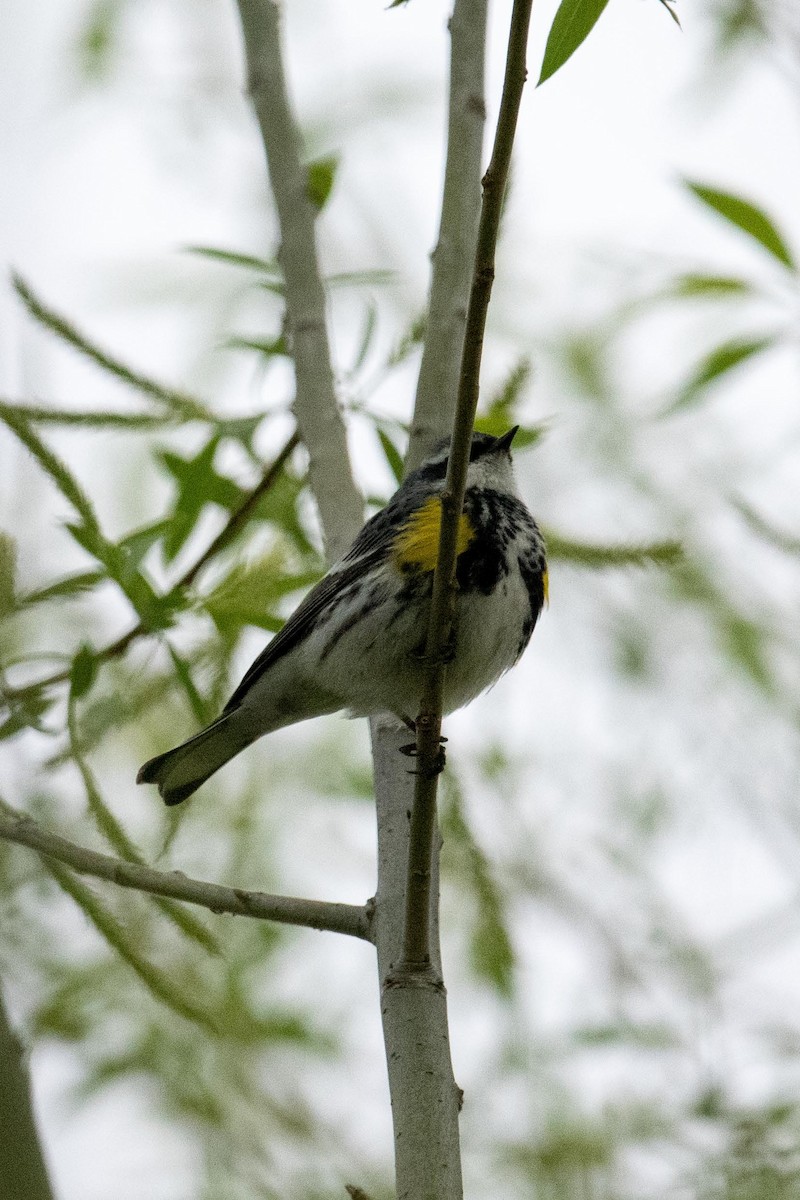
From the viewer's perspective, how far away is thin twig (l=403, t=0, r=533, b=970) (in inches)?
75.7

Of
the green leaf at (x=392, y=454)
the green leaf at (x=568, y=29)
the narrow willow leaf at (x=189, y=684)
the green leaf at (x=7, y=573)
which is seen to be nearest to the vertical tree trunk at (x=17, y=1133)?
the green leaf at (x=7, y=573)

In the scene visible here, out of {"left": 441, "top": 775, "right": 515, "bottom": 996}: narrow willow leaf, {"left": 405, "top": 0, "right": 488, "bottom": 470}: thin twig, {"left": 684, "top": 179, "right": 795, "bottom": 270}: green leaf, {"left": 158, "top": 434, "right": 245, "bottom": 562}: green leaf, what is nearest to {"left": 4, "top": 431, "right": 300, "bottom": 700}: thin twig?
{"left": 158, "top": 434, "right": 245, "bottom": 562}: green leaf

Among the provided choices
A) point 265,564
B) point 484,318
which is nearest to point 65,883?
point 265,564

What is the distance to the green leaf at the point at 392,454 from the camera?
3816 mm

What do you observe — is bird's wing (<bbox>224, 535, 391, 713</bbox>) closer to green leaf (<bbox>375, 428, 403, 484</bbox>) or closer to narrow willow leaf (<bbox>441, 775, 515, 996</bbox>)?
green leaf (<bbox>375, 428, 403, 484</bbox>)

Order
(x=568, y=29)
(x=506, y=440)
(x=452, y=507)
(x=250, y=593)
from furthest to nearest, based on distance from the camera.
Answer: (x=506, y=440), (x=250, y=593), (x=452, y=507), (x=568, y=29)

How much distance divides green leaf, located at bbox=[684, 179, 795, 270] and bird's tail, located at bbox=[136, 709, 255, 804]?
76.8 inches

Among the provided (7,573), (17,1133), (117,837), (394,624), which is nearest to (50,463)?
(7,573)

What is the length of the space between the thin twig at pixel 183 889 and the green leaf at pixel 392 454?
4.93 feet

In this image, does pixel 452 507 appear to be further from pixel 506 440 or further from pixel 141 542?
pixel 506 440

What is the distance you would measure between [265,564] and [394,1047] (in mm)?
1282

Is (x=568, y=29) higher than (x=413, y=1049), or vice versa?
(x=568, y=29)

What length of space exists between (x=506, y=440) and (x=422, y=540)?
0.48 m

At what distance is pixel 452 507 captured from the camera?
234 cm
